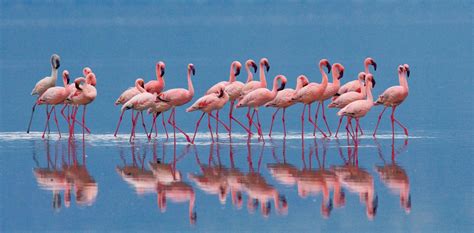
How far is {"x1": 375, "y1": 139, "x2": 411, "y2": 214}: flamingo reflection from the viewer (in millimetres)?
12039

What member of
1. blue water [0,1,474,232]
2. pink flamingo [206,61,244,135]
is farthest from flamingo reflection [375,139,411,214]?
pink flamingo [206,61,244,135]

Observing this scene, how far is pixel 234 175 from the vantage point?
13727 mm

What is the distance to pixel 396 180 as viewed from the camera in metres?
13.3

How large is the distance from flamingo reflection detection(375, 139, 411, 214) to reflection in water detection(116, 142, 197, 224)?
1.96 m

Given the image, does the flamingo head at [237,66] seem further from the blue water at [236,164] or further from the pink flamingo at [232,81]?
the blue water at [236,164]

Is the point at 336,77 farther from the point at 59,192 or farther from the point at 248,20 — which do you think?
the point at 248,20

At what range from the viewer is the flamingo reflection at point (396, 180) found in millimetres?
12039

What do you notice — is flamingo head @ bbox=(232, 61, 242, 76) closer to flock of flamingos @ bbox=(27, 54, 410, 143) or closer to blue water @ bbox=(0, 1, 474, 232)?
flock of flamingos @ bbox=(27, 54, 410, 143)

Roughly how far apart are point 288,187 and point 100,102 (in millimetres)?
11937

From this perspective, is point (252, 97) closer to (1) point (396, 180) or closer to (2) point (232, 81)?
(2) point (232, 81)

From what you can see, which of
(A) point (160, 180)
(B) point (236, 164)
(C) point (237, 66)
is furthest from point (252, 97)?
(A) point (160, 180)

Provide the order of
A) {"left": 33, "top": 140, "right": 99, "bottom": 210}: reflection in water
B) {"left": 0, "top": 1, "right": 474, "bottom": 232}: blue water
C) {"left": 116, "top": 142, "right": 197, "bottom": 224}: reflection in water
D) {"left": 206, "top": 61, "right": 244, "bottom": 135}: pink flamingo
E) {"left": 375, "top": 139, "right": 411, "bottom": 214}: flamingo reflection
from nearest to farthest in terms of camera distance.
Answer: {"left": 0, "top": 1, "right": 474, "bottom": 232}: blue water, {"left": 375, "top": 139, "right": 411, "bottom": 214}: flamingo reflection, {"left": 116, "top": 142, "right": 197, "bottom": 224}: reflection in water, {"left": 33, "top": 140, "right": 99, "bottom": 210}: reflection in water, {"left": 206, "top": 61, "right": 244, "bottom": 135}: pink flamingo

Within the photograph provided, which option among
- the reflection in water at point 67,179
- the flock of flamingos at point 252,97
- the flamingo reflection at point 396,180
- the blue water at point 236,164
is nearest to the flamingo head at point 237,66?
the flock of flamingos at point 252,97

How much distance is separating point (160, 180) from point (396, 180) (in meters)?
2.43
